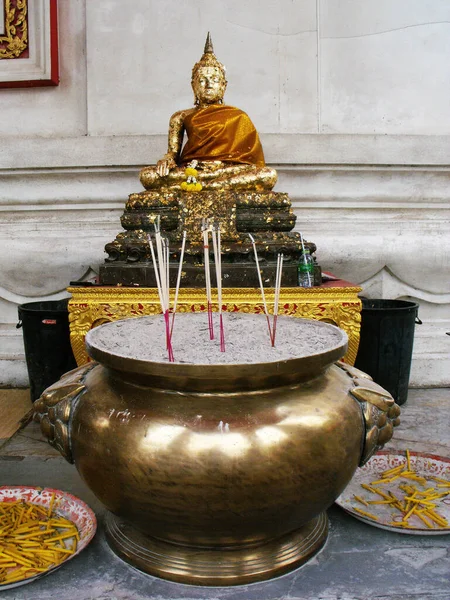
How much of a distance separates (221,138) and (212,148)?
0.23ft

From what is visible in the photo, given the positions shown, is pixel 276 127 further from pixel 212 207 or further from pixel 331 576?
pixel 331 576

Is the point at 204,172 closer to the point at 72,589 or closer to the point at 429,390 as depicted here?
the point at 429,390

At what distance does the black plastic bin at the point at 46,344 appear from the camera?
9.71 ft

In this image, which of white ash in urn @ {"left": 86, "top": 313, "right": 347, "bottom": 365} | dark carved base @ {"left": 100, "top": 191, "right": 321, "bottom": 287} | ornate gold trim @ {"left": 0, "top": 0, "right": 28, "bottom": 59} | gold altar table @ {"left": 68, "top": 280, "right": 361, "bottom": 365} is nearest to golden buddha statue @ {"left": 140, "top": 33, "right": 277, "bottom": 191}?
dark carved base @ {"left": 100, "top": 191, "right": 321, "bottom": 287}

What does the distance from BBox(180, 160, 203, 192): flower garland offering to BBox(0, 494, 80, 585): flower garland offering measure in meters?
1.69

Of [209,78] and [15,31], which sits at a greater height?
[15,31]

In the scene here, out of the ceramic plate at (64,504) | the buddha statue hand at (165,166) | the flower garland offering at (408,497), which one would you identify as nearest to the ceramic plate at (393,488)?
the flower garland offering at (408,497)

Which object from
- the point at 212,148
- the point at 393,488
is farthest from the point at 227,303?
the point at 393,488

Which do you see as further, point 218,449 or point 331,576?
point 331,576

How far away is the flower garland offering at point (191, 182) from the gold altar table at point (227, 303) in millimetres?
556

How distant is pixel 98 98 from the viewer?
383 cm

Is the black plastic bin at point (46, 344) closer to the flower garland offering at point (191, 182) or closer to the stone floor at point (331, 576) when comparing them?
the flower garland offering at point (191, 182)

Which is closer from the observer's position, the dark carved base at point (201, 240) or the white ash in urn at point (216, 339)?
the white ash in urn at point (216, 339)

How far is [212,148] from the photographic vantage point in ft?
10.7
